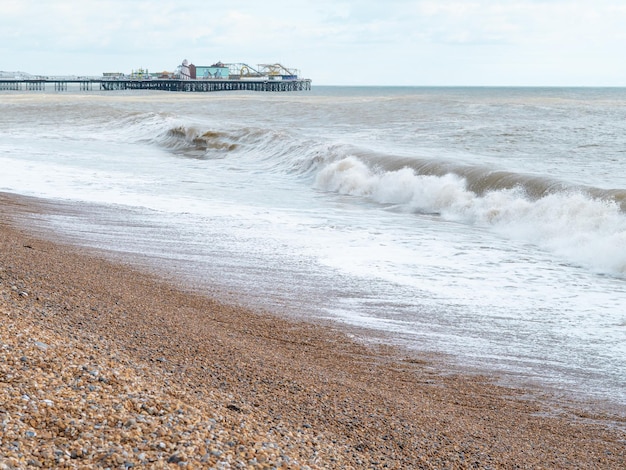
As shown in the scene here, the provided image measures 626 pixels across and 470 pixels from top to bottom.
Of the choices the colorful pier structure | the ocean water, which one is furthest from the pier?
the ocean water

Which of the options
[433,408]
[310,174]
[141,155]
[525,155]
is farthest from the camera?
[141,155]

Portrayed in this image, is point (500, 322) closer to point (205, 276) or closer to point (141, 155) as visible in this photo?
point (205, 276)

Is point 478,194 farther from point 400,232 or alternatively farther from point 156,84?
point 156,84

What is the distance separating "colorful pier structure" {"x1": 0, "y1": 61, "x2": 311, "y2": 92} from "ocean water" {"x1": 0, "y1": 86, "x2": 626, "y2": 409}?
91.0m

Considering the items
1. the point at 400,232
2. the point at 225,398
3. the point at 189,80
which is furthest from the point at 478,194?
the point at 189,80

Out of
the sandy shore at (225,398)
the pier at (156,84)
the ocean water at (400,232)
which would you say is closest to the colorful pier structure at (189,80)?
the pier at (156,84)

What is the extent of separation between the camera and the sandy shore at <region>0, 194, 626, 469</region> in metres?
3.07

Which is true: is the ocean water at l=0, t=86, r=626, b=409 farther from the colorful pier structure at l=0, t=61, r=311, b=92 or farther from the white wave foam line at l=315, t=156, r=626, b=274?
the colorful pier structure at l=0, t=61, r=311, b=92

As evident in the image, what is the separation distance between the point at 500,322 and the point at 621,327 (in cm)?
99

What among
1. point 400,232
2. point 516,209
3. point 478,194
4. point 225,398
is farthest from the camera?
point 478,194

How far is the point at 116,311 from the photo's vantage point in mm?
5418

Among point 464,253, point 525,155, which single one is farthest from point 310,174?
point 464,253

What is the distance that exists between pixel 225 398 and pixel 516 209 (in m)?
9.39

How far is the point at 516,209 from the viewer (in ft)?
41.0
